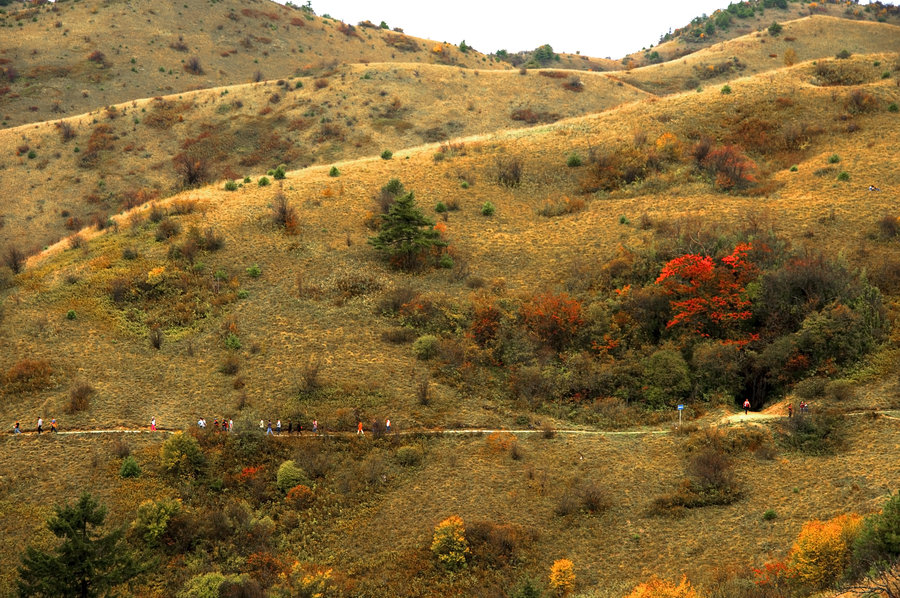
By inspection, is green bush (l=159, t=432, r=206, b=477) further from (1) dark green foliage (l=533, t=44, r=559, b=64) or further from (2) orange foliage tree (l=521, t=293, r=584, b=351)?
(1) dark green foliage (l=533, t=44, r=559, b=64)

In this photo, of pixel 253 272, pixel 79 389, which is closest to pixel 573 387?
pixel 253 272

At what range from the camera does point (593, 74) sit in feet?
315

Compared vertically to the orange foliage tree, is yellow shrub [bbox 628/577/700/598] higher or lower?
lower

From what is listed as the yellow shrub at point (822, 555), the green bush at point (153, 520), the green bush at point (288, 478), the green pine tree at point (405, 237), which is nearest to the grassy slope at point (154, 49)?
the green pine tree at point (405, 237)

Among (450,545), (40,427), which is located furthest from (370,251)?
(450,545)

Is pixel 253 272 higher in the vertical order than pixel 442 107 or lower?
lower

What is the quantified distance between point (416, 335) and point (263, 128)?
49.9 meters

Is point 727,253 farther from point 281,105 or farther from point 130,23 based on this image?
point 130,23

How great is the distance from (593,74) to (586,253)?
206ft

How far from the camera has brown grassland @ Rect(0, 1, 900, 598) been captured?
23906 millimetres

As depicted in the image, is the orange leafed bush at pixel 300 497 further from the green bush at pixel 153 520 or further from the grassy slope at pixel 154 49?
the grassy slope at pixel 154 49

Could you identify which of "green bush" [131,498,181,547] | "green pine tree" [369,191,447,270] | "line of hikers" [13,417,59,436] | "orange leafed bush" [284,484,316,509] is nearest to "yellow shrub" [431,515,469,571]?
"orange leafed bush" [284,484,316,509]

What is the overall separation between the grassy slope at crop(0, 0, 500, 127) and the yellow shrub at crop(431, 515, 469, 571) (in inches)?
3266

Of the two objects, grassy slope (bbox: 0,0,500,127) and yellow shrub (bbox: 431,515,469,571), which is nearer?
yellow shrub (bbox: 431,515,469,571)
